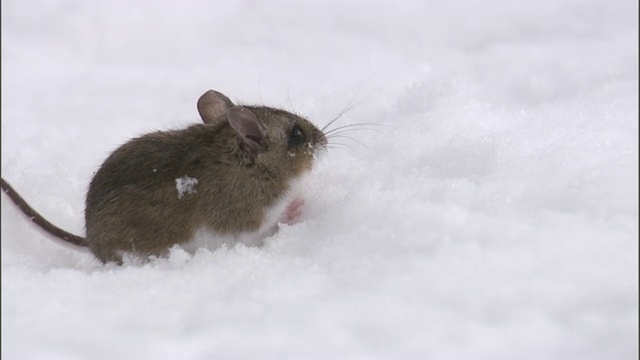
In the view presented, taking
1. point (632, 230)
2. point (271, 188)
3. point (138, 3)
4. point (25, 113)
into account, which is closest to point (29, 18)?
point (138, 3)

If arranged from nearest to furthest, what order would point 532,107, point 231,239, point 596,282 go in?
point 596,282
point 231,239
point 532,107

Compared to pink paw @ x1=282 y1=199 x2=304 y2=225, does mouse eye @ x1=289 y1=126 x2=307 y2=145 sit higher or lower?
higher

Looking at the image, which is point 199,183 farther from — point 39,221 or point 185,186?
point 39,221

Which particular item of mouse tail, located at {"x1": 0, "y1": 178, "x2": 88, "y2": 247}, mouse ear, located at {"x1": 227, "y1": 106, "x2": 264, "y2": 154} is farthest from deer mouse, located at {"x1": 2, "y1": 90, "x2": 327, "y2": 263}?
mouse tail, located at {"x1": 0, "y1": 178, "x2": 88, "y2": 247}

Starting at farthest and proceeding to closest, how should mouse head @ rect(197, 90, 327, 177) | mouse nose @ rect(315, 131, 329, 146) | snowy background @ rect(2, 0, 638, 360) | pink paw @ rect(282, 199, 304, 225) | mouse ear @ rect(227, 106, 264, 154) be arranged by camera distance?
mouse nose @ rect(315, 131, 329, 146) < pink paw @ rect(282, 199, 304, 225) < mouse head @ rect(197, 90, 327, 177) < mouse ear @ rect(227, 106, 264, 154) < snowy background @ rect(2, 0, 638, 360)

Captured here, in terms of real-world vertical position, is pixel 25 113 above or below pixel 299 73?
below

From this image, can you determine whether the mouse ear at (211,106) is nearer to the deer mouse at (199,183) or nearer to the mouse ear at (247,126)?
the deer mouse at (199,183)

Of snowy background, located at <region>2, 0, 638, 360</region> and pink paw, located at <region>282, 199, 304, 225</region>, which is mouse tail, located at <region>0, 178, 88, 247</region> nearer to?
snowy background, located at <region>2, 0, 638, 360</region>

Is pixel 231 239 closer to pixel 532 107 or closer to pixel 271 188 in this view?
pixel 271 188
